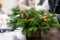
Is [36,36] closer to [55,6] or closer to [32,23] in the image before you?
[32,23]

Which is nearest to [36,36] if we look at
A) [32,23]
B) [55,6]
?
[32,23]

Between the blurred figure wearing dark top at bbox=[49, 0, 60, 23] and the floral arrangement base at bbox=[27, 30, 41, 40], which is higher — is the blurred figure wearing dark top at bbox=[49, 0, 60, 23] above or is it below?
above

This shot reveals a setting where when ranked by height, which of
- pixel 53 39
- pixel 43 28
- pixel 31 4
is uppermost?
pixel 31 4

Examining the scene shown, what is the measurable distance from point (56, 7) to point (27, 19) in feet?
5.28

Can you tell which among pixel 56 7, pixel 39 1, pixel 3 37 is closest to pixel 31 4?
pixel 39 1

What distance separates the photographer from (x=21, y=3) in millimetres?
3115

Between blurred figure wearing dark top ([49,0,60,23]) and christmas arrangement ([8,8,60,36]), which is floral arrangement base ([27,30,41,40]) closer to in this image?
christmas arrangement ([8,8,60,36])

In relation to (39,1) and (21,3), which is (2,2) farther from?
(39,1)

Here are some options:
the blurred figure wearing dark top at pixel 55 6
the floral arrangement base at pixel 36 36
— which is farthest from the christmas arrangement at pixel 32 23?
the blurred figure wearing dark top at pixel 55 6

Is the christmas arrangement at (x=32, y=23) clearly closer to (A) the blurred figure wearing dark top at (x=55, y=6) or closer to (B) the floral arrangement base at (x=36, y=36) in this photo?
(B) the floral arrangement base at (x=36, y=36)

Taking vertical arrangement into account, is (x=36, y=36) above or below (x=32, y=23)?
below

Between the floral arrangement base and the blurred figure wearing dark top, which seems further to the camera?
the blurred figure wearing dark top

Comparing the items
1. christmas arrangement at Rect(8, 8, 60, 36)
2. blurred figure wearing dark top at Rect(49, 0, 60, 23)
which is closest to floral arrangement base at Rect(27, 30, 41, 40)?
christmas arrangement at Rect(8, 8, 60, 36)

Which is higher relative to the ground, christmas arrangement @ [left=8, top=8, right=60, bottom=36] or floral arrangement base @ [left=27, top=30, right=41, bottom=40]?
christmas arrangement @ [left=8, top=8, right=60, bottom=36]
